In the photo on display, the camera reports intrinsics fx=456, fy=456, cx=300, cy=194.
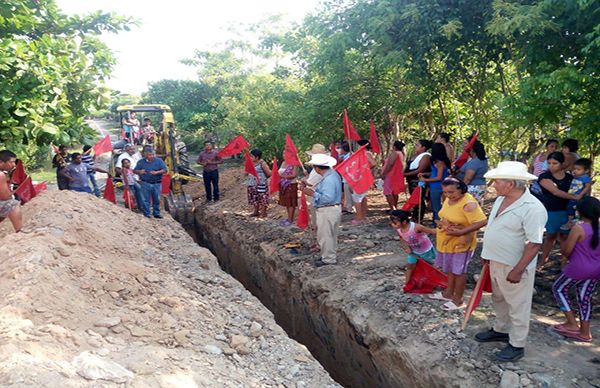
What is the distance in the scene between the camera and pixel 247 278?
8.48 metres

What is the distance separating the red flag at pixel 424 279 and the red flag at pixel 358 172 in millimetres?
1824

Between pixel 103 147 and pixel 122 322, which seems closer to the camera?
pixel 122 322

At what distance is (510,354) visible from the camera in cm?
378

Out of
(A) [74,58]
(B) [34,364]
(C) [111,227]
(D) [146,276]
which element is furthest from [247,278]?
(B) [34,364]

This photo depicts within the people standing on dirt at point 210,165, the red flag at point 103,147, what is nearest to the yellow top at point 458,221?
the people standing on dirt at point 210,165

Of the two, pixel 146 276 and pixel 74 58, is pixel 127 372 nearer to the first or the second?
pixel 146 276

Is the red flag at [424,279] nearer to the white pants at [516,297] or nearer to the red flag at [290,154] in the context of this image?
the white pants at [516,297]

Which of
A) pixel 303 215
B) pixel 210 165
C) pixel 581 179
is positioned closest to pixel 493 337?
pixel 581 179

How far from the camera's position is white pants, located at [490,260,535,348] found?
3633mm

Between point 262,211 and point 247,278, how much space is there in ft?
5.41

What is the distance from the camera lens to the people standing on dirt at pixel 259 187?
873 centimetres

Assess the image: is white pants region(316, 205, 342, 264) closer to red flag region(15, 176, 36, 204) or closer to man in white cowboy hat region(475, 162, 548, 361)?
man in white cowboy hat region(475, 162, 548, 361)

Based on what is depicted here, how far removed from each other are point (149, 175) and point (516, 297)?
674cm

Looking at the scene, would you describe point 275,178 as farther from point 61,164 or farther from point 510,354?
point 510,354
